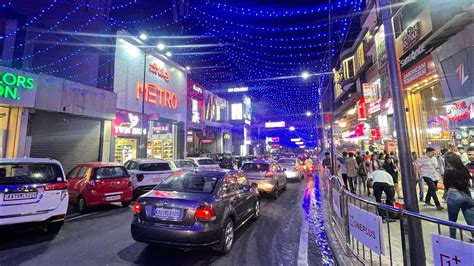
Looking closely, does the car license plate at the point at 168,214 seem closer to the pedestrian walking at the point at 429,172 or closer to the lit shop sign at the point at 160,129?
the pedestrian walking at the point at 429,172

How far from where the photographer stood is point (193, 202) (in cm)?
454

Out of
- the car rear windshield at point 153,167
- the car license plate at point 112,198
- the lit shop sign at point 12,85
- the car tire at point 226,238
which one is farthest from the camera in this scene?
the car rear windshield at point 153,167

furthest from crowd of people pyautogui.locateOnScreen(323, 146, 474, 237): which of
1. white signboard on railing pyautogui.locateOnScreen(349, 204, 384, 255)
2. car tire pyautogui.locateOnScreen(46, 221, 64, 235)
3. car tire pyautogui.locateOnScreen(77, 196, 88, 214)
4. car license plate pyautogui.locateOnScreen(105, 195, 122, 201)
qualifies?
car tire pyautogui.locateOnScreen(77, 196, 88, 214)

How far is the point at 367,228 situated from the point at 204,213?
8.59ft

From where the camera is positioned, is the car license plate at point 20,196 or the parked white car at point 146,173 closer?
the car license plate at point 20,196

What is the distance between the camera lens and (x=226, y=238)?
16.0 ft

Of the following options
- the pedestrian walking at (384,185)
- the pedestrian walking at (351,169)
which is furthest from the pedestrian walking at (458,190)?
the pedestrian walking at (351,169)

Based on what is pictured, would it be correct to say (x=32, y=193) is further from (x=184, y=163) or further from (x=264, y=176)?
(x=184, y=163)

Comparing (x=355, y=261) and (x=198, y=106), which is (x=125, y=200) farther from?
(x=198, y=106)

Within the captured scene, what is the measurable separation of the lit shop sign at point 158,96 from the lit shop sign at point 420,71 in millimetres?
17059

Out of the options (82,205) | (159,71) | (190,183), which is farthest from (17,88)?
(159,71)

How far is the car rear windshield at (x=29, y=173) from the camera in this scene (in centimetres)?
539

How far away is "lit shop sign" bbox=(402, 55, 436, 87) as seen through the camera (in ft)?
35.4

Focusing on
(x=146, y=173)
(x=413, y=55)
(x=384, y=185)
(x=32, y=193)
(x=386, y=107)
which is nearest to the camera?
(x=32, y=193)
